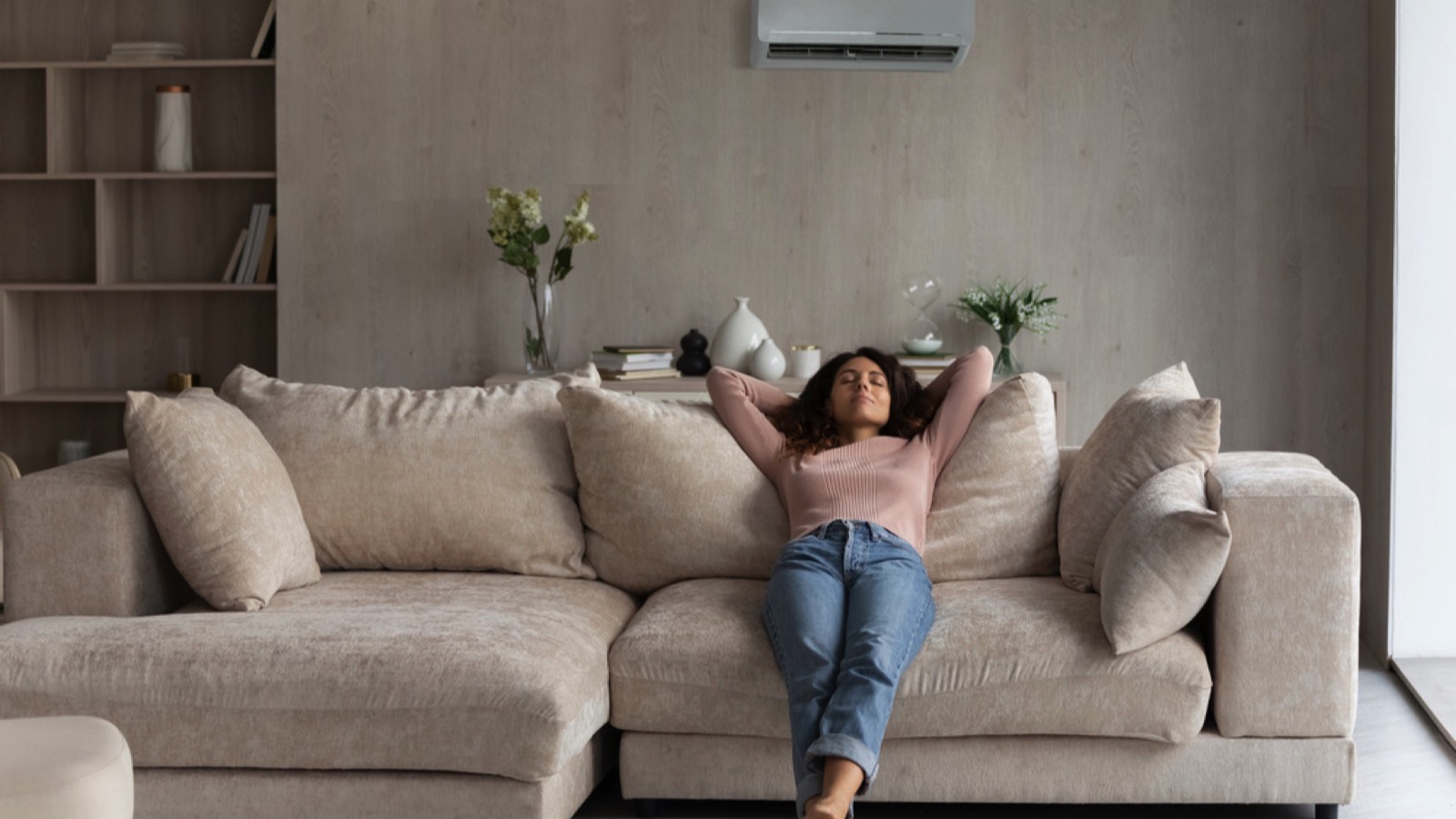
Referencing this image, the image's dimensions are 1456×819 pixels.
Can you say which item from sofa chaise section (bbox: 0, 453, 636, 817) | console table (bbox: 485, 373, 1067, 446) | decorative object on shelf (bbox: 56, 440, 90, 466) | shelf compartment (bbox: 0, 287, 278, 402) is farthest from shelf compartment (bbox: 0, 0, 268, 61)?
sofa chaise section (bbox: 0, 453, 636, 817)

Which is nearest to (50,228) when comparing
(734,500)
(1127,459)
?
(734,500)

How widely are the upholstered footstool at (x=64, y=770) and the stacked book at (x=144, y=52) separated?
3306 mm

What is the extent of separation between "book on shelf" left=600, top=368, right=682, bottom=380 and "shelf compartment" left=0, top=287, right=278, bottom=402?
1332 millimetres

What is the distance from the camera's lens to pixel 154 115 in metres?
5.14

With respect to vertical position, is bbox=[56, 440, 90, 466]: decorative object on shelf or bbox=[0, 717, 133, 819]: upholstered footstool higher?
bbox=[56, 440, 90, 466]: decorative object on shelf

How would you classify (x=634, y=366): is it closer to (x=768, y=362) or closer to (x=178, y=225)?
(x=768, y=362)

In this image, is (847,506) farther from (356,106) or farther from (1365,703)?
(356,106)

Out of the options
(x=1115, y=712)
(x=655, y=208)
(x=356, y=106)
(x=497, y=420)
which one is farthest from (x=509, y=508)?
(x=356, y=106)

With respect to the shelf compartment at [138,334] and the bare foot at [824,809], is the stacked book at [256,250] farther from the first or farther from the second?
the bare foot at [824,809]

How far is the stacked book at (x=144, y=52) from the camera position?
4984 millimetres

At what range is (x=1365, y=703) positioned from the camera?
371cm

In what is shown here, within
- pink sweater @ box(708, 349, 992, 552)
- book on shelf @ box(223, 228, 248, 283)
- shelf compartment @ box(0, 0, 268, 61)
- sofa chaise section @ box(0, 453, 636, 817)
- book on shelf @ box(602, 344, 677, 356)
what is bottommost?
sofa chaise section @ box(0, 453, 636, 817)

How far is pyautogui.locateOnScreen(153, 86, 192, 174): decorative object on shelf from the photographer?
4.98 meters

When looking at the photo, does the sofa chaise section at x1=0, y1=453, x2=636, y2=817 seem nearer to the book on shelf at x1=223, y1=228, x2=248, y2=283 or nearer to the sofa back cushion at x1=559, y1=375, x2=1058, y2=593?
the sofa back cushion at x1=559, y1=375, x2=1058, y2=593
